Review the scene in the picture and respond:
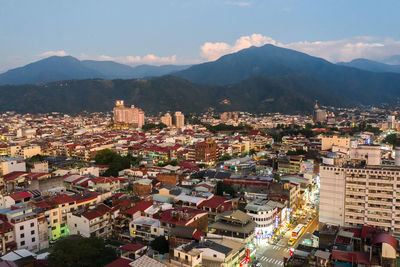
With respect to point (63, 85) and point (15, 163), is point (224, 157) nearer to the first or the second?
point (15, 163)

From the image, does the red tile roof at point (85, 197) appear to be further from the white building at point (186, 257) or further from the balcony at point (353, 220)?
the balcony at point (353, 220)

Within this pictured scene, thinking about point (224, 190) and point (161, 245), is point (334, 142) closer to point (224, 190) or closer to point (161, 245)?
point (224, 190)

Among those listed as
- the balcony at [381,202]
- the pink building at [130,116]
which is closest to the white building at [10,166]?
the balcony at [381,202]

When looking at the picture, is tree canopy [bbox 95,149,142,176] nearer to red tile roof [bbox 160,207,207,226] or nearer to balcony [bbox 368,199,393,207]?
red tile roof [bbox 160,207,207,226]

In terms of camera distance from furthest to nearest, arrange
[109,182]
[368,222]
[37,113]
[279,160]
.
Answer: [37,113]
[279,160]
[109,182]
[368,222]

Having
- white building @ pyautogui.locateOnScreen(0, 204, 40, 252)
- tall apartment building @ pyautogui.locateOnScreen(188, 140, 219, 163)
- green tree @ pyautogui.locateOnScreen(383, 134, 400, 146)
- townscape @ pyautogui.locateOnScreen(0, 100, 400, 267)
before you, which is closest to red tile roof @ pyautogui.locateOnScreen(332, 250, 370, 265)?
townscape @ pyautogui.locateOnScreen(0, 100, 400, 267)

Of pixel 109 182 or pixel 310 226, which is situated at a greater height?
pixel 109 182

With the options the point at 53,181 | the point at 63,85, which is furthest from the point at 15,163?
the point at 63,85
